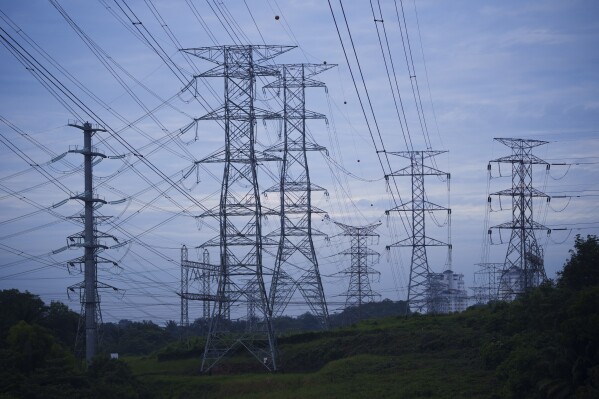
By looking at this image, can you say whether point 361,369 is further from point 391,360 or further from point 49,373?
point 49,373

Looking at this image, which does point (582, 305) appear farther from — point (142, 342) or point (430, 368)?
point (142, 342)

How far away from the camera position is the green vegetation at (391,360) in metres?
29.4

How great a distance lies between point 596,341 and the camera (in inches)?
1083

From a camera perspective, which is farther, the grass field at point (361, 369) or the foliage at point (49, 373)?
the grass field at point (361, 369)

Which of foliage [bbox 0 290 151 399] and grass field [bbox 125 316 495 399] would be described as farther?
grass field [bbox 125 316 495 399]

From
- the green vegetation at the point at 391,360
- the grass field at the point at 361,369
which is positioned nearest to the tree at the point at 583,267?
the green vegetation at the point at 391,360

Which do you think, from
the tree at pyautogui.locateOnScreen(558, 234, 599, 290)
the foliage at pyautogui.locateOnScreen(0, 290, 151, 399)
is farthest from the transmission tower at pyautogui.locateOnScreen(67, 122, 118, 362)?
the tree at pyautogui.locateOnScreen(558, 234, 599, 290)

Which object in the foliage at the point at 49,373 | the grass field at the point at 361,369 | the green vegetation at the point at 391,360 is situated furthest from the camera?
the grass field at the point at 361,369

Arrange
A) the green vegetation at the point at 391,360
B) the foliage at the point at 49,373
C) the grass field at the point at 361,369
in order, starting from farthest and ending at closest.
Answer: the grass field at the point at 361,369 < the foliage at the point at 49,373 < the green vegetation at the point at 391,360

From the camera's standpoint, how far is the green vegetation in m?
29.4

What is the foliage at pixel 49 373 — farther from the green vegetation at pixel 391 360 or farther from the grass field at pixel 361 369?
the grass field at pixel 361 369

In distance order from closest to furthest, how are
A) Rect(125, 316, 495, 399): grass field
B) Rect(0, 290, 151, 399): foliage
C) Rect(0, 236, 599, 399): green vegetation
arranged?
Rect(0, 236, 599, 399): green vegetation → Rect(0, 290, 151, 399): foliage → Rect(125, 316, 495, 399): grass field

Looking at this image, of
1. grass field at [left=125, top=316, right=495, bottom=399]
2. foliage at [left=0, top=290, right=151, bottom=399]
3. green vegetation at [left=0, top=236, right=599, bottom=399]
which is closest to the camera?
green vegetation at [left=0, top=236, right=599, bottom=399]

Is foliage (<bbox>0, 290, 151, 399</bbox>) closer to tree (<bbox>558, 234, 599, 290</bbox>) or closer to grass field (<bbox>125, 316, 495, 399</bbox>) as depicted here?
grass field (<bbox>125, 316, 495, 399</bbox>)
